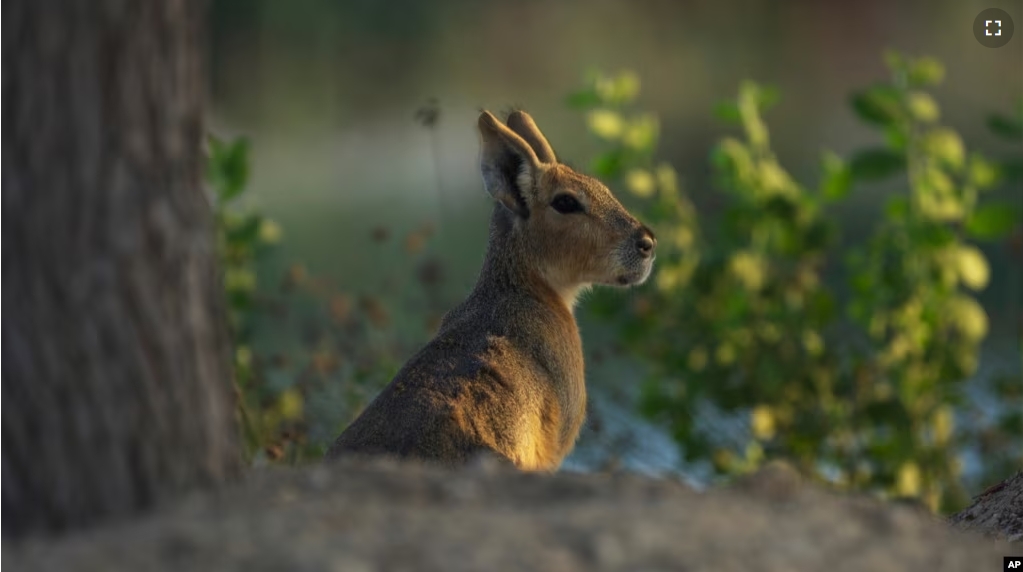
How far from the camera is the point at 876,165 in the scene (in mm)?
6734

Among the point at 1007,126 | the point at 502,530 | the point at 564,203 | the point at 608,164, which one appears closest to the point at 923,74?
the point at 1007,126

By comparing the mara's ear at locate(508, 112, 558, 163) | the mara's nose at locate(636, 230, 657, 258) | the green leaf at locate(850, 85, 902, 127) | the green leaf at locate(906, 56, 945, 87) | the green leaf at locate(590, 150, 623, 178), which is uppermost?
the green leaf at locate(906, 56, 945, 87)

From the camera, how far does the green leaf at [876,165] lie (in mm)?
6738

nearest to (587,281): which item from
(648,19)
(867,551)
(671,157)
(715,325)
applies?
(715,325)

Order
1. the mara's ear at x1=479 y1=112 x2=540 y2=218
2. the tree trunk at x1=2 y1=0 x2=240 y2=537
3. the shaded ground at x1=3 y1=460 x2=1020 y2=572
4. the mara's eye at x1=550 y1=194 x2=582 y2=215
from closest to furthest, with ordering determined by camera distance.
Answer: the shaded ground at x1=3 y1=460 x2=1020 y2=572, the tree trunk at x1=2 y1=0 x2=240 y2=537, the mara's ear at x1=479 y1=112 x2=540 y2=218, the mara's eye at x1=550 y1=194 x2=582 y2=215

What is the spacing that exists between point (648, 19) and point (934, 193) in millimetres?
9239

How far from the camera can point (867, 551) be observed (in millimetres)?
2689

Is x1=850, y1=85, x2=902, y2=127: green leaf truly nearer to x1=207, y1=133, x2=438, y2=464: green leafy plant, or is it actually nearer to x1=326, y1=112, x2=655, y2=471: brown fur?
x1=326, y1=112, x2=655, y2=471: brown fur

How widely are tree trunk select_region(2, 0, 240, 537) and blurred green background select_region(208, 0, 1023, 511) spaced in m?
5.02

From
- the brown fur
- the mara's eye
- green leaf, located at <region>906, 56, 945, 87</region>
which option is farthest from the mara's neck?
green leaf, located at <region>906, 56, 945, 87</region>

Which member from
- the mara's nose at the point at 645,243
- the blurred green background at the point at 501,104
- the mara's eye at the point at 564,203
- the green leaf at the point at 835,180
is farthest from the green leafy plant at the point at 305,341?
the green leaf at the point at 835,180

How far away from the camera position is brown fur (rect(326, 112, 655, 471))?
4354 mm

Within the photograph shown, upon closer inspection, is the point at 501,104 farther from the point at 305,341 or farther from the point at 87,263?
the point at 87,263

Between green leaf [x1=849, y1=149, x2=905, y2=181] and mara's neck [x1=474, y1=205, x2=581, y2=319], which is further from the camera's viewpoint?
green leaf [x1=849, y1=149, x2=905, y2=181]
